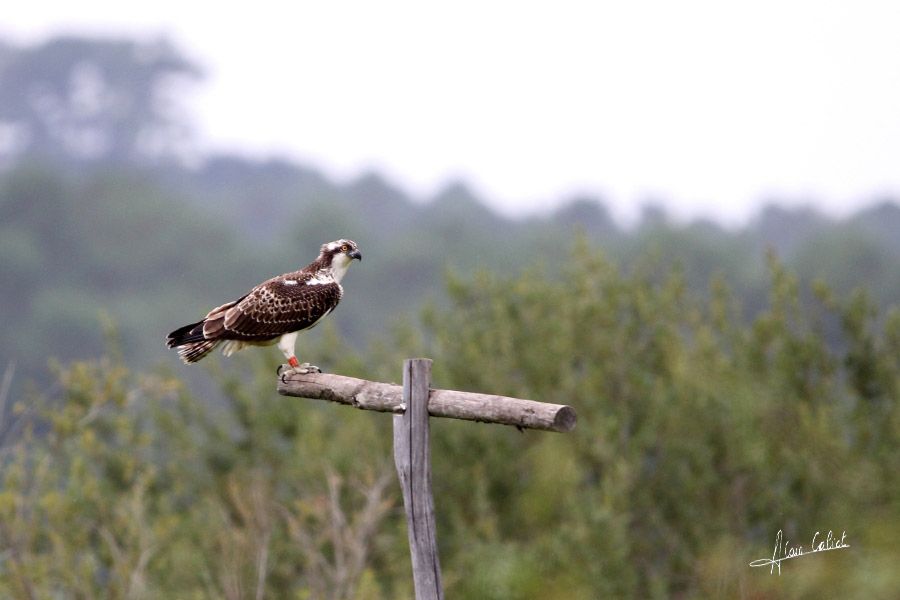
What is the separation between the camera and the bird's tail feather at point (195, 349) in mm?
8992

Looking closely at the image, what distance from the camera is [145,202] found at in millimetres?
85750

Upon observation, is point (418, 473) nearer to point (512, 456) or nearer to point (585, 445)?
point (585, 445)

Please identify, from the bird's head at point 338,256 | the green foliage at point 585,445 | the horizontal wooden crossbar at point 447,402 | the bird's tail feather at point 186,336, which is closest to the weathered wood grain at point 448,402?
the horizontal wooden crossbar at point 447,402

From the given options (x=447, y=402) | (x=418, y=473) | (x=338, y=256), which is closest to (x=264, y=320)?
(x=338, y=256)

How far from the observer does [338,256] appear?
958 centimetres

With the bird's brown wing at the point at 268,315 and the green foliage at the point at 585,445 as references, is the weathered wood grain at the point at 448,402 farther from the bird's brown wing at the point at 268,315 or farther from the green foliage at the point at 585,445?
the green foliage at the point at 585,445

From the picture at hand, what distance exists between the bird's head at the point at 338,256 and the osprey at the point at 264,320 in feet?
0.93

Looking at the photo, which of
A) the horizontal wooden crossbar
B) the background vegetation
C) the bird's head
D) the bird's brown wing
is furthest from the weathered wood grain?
the background vegetation

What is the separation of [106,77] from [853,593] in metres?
101

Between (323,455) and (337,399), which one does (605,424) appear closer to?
(323,455)

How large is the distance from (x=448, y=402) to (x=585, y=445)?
1419 centimetres

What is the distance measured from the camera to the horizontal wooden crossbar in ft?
20.5
